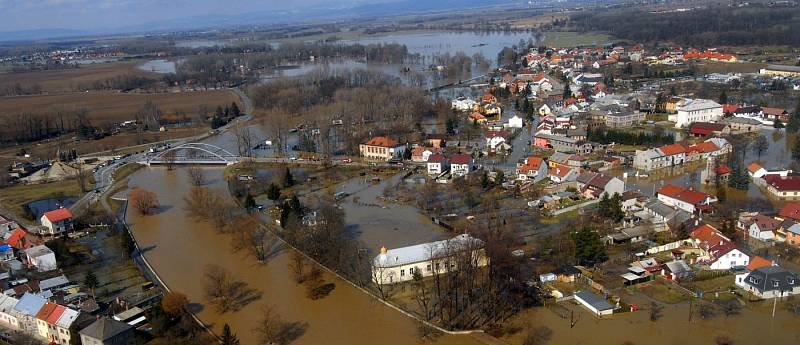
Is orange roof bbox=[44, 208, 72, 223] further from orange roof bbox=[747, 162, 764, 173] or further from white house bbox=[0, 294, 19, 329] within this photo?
orange roof bbox=[747, 162, 764, 173]

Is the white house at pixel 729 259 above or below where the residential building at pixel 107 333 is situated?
below

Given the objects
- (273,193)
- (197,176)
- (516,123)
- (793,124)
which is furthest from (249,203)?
(793,124)

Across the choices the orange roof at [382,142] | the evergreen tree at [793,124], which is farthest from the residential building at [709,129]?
the orange roof at [382,142]

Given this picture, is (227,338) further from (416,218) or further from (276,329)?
(416,218)

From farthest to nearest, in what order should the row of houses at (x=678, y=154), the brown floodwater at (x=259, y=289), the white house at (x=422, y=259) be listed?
1. the row of houses at (x=678, y=154)
2. the white house at (x=422, y=259)
3. the brown floodwater at (x=259, y=289)

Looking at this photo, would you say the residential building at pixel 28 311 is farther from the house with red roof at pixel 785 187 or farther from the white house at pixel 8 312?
the house with red roof at pixel 785 187

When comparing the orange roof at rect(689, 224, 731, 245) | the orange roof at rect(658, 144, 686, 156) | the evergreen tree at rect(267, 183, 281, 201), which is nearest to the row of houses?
the orange roof at rect(658, 144, 686, 156)
